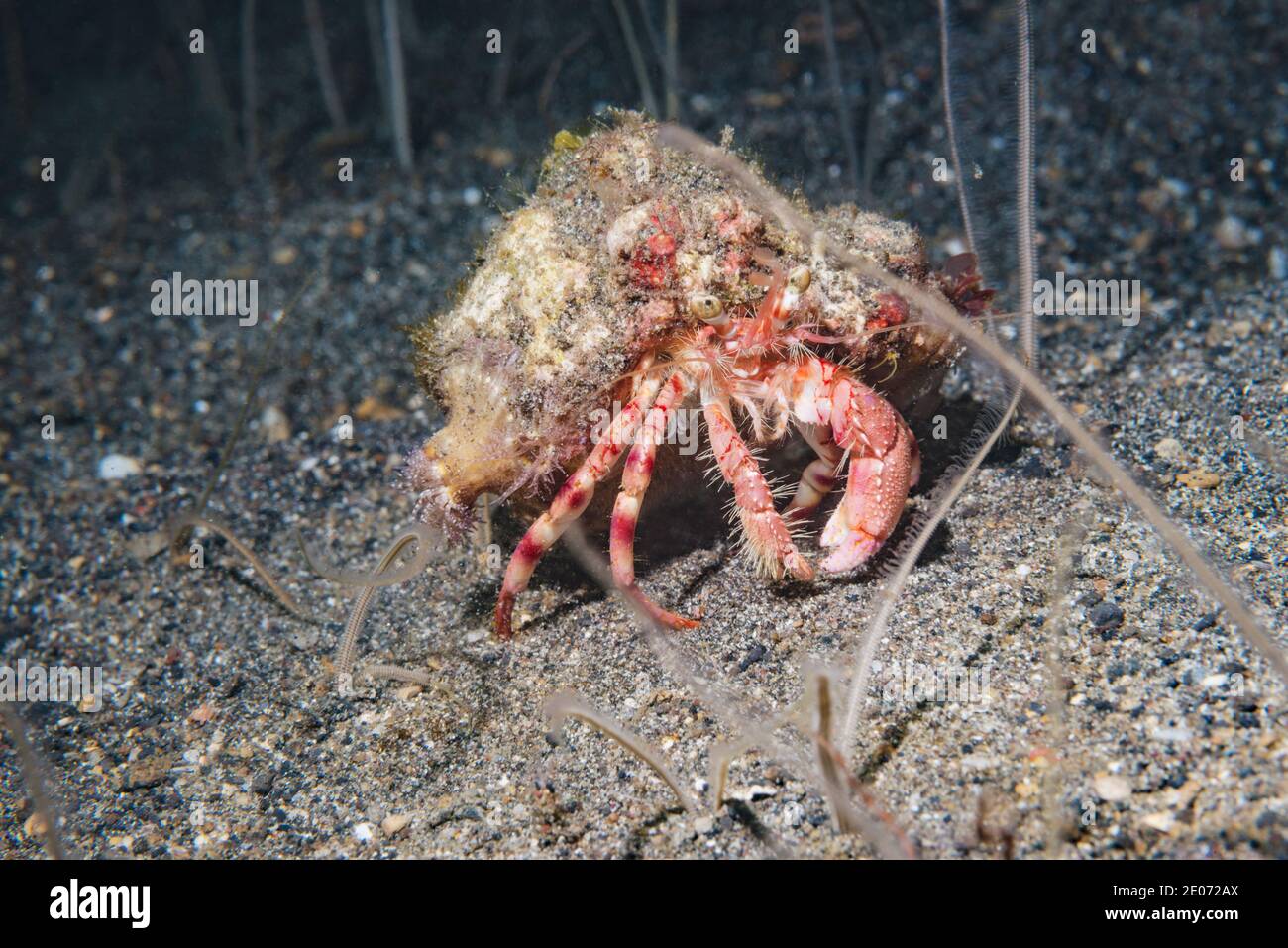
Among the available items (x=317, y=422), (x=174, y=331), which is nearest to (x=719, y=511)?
(x=317, y=422)

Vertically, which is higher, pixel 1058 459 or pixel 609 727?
pixel 1058 459

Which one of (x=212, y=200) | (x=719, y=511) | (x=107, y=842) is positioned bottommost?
(x=107, y=842)

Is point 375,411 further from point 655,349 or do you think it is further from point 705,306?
point 705,306

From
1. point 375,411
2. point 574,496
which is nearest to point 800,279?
point 574,496

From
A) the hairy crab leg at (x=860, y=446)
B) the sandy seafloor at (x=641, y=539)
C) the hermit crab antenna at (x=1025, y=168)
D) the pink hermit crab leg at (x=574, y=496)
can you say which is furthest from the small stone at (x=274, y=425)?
the hermit crab antenna at (x=1025, y=168)

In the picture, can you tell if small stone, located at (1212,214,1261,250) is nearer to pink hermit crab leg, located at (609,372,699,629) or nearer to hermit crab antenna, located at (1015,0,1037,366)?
hermit crab antenna, located at (1015,0,1037,366)
